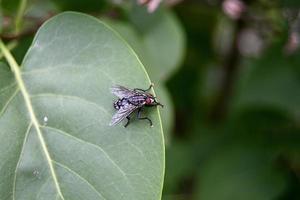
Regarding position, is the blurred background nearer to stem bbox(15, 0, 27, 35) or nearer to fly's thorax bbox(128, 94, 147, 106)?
stem bbox(15, 0, 27, 35)

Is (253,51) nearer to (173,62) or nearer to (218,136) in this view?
(218,136)

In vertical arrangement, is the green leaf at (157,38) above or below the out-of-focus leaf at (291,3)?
above

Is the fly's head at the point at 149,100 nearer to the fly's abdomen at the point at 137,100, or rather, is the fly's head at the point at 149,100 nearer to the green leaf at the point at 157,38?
the fly's abdomen at the point at 137,100

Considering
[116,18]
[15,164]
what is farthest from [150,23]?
[15,164]

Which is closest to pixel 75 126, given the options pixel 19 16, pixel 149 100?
pixel 149 100

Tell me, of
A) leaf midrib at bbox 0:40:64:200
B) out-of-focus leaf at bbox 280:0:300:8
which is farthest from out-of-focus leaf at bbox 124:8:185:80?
leaf midrib at bbox 0:40:64:200

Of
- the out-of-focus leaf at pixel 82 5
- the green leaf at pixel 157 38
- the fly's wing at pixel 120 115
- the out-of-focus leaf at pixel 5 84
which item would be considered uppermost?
the out-of-focus leaf at pixel 82 5

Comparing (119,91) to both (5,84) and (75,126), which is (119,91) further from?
(5,84)

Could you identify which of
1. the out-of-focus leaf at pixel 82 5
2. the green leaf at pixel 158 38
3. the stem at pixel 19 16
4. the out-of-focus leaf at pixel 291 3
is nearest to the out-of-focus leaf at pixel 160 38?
the green leaf at pixel 158 38
